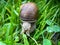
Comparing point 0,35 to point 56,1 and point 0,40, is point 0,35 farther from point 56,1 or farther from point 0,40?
point 56,1

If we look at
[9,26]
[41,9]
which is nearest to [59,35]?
[41,9]

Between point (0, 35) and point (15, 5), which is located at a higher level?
point (15, 5)

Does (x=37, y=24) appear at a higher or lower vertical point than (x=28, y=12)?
lower

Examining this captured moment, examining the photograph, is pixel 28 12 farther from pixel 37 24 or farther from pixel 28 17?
pixel 37 24

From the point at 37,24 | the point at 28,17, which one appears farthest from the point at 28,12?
the point at 37,24

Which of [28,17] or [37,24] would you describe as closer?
[28,17]
